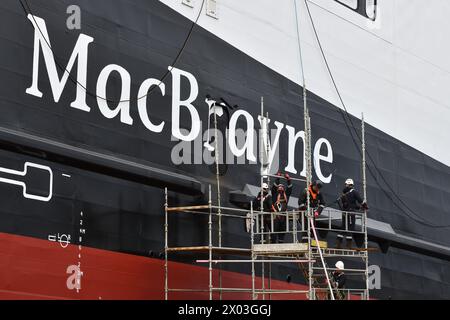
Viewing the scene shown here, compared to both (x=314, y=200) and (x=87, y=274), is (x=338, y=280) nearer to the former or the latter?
(x=314, y=200)

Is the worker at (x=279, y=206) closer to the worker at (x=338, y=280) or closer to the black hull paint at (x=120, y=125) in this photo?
the black hull paint at (x=120, y=125)

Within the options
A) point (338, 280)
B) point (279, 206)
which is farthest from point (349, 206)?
point (279, 206)

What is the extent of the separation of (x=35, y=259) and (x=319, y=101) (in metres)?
4.51

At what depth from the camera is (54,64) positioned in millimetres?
7402

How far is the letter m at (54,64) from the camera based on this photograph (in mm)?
7266

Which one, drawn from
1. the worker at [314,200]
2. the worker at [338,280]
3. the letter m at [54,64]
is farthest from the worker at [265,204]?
the letter m at [54,64]

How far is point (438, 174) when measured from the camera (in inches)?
497

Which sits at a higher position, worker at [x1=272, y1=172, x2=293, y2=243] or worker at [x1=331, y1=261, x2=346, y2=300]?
worker at [x1=272, y1=172, x2=293, y2=243]

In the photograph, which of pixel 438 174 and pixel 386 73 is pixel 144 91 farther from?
pixel 438 174

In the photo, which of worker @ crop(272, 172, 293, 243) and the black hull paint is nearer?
the black hull paint

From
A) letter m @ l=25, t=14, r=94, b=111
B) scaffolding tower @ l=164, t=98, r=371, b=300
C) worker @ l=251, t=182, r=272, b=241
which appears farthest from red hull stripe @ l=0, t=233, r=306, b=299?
letter m @ l=25, t=14, r=94, b=111

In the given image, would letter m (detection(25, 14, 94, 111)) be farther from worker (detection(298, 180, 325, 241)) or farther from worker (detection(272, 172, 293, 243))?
worker (detection(298, 180, 325, 241))

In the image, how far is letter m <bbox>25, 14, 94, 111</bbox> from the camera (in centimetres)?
727
